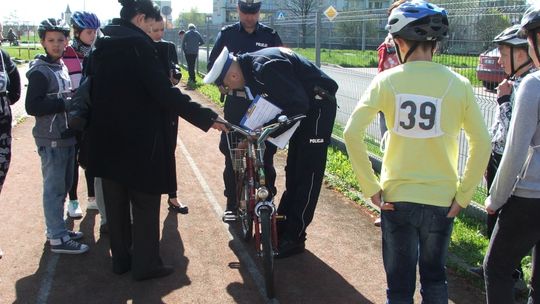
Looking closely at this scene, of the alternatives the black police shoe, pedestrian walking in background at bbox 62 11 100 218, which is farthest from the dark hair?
the black police shoe

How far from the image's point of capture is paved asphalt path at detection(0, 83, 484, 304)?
4.15 m

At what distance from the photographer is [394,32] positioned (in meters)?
2.84

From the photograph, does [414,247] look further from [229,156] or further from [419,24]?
[229,156]

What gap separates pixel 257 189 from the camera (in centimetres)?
436

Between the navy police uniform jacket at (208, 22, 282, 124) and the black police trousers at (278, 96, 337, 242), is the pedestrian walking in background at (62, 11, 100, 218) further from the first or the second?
the black police trousers at (278, 96, 337, 242)

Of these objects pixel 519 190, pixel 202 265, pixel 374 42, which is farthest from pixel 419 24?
pixel 374 42

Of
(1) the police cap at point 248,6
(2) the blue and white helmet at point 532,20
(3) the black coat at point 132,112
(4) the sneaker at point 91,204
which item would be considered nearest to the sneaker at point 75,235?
(4) the sneaker at point 91,204

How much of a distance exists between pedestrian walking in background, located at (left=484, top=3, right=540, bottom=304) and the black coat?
2.16 metres

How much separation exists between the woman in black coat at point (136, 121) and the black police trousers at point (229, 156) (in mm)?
1163

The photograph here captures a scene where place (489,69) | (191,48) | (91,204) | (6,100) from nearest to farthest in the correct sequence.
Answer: (6,100) < (489,69) < (91,204) < (191,48)

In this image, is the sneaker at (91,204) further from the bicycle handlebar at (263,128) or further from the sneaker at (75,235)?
the bicycle handlebar at (263,128)

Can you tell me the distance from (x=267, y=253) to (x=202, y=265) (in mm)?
904

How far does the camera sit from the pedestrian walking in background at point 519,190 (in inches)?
105

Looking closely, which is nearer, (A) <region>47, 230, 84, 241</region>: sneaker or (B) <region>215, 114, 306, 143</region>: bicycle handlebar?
(B) <region>215, 114, 306, 143</region>: bicycle handlebar
